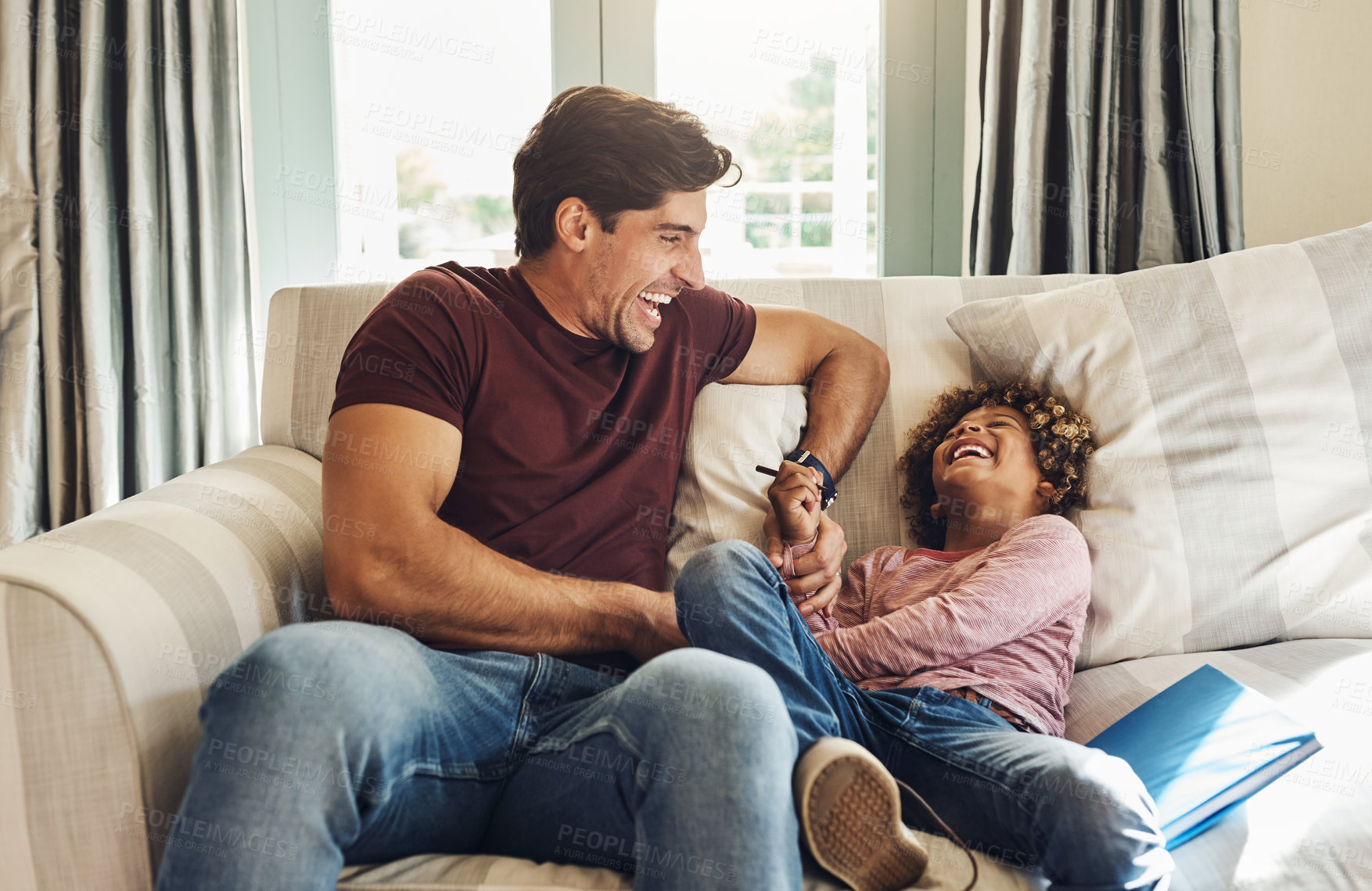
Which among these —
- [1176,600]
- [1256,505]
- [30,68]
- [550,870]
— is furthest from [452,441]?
[30,68]

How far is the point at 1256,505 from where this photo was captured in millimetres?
1296

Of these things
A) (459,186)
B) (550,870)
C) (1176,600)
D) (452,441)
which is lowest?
(550,870)

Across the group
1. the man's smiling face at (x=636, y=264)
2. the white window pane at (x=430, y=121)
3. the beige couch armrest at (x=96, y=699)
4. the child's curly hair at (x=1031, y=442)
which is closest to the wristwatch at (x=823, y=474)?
the child's curly hair at (x=1031, y=442)

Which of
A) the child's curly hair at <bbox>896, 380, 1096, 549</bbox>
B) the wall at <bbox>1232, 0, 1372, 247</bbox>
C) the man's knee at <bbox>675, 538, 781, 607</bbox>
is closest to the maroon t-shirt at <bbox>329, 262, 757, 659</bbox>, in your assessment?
the man's knee at <bbox>675, 538, 781, 607</bbox>

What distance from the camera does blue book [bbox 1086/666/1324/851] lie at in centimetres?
92

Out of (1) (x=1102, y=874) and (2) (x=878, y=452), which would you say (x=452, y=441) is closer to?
(2) (x=878, y=452)

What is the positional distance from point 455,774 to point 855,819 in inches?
15.7

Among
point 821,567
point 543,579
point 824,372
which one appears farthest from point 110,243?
point 821,567

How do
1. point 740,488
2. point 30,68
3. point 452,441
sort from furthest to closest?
point 30,68 < point 740,488 < point 452,441

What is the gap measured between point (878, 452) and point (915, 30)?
1.21 meters

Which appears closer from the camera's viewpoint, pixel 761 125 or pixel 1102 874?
pixel 1102 874

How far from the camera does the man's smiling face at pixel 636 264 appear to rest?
131 cm

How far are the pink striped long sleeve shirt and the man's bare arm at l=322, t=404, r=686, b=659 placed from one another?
348 mm

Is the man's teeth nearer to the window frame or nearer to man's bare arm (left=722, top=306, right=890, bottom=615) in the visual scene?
man's bare arm (left=722, top=306, right=890, bottom=615)
